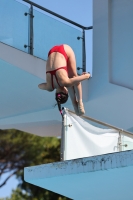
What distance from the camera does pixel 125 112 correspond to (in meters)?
15.3

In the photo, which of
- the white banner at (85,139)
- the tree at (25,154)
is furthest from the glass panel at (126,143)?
the tree at (25,154)

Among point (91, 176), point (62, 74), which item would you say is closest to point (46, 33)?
point (91, 176)

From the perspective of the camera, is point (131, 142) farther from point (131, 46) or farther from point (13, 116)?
point (13, 116)

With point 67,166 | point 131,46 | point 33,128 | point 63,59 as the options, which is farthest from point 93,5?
point 63,59

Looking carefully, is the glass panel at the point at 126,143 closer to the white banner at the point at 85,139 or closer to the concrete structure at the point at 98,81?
the white banner at the point at 85,139

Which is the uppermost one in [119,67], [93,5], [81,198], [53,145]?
[53,145]

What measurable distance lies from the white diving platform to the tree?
20.0 meters

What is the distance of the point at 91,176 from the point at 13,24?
14.0ft

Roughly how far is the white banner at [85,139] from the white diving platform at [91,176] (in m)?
0.35

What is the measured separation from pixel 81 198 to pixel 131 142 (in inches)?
77.8

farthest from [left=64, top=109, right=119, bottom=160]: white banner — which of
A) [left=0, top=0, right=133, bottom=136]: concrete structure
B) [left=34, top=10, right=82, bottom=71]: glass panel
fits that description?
[left=34, top=10, right=82, bottom=71]: glass panel

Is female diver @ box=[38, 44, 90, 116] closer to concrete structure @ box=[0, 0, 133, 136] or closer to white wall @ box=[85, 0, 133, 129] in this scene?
concrete structure @ box=[0, 0, 133, 136]

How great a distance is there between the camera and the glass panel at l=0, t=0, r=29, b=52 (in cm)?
1407

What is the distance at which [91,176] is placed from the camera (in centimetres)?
1168
